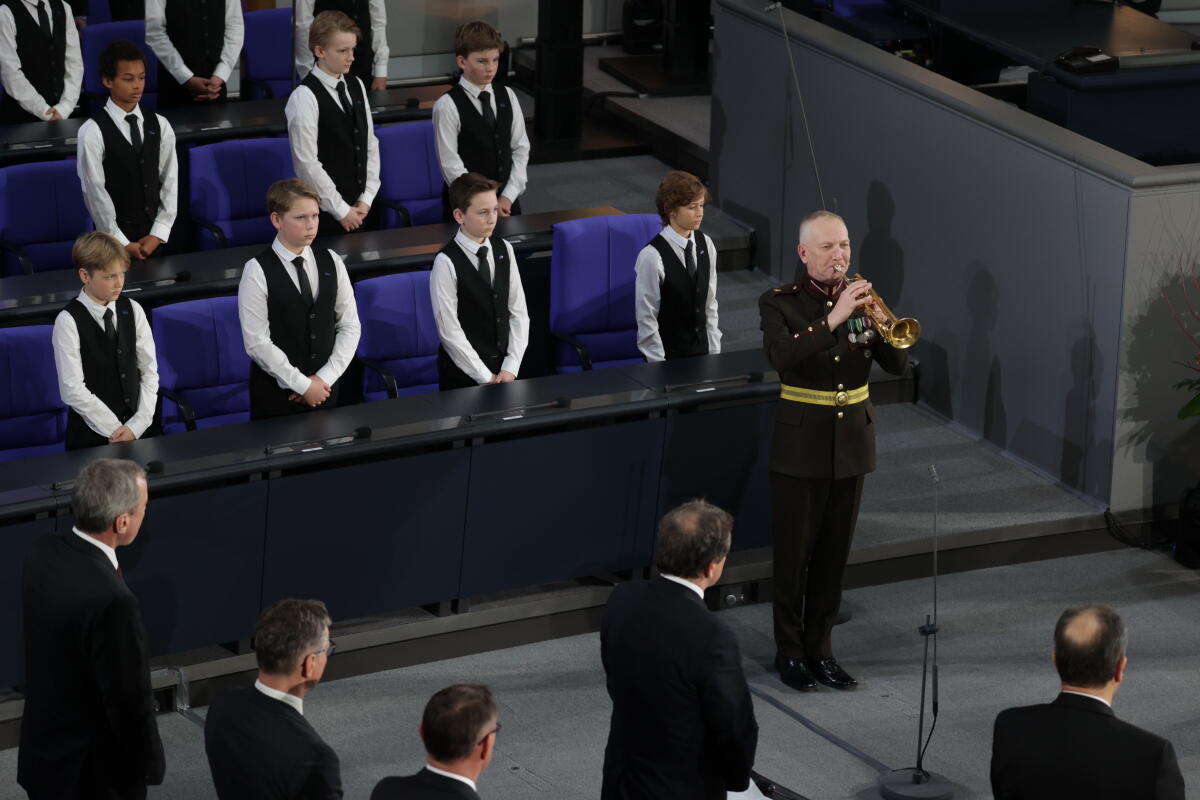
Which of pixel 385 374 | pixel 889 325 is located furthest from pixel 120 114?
pixel 889 325

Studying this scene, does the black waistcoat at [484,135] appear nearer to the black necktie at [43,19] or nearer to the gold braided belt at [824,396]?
the black necktie at [43,19]

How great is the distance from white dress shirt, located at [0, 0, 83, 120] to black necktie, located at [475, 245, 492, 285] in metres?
Result: 2.74

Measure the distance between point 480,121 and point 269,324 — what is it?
188cm

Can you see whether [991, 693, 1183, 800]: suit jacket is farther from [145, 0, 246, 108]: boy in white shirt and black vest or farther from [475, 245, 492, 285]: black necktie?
[145, 0, 246, 108]: boy in white shirt and black vest

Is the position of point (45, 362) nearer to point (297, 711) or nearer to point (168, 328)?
point (168, 328)

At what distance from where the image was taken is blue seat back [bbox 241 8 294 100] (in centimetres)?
909

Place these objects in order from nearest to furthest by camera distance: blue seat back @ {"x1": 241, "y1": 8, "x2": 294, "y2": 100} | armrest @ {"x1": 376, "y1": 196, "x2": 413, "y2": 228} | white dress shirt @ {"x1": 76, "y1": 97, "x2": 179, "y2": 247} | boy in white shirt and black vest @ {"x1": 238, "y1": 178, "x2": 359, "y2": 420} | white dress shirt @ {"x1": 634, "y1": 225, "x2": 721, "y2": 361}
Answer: boy in white shirt and black vest @ {"x1": 238, "y1": 178, "x2": 359, "y2": 420} < white dress shirt @ {"x1": 634, "y1": 225, "x2": 721, "y2": 361} < white dress shirt @ {"x1": 76, "y1": 97, "x2": 179, "y2": 247} < armrest @ {"x1": 376, "y1": 196, "x2": 413, "y2": 228} < blue seat back @ {"x1": 241, "y1": 8, "x2": 294, "y2": 100}

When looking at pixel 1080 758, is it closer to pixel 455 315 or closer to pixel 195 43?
pixel 455 315

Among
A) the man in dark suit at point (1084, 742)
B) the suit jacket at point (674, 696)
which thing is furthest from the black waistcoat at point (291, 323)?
the man in dark suit at point (1084, 742)

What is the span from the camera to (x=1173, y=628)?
636 centimetres

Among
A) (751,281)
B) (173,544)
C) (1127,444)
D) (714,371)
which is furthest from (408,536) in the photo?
(751,281)

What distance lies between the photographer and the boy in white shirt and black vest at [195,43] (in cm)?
858

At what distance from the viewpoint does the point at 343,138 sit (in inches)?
303

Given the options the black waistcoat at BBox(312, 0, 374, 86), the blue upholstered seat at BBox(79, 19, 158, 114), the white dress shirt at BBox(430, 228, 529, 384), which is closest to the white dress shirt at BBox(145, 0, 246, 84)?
the blue upholstered seat at BBox(79, 19, 158, 114)
